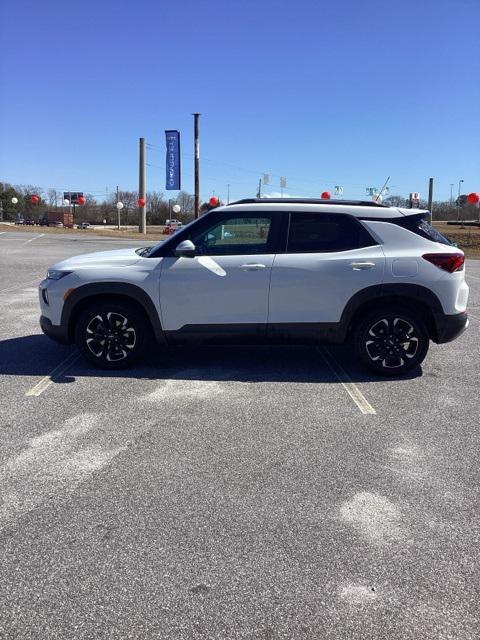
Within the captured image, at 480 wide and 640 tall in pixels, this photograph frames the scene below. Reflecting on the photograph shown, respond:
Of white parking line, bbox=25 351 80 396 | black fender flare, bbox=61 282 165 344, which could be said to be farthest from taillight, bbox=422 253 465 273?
white parking line, bbox=25 351 80 396

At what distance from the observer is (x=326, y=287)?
5.61m

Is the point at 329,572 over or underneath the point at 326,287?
underneath

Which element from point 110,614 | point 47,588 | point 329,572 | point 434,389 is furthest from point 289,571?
point 434,389

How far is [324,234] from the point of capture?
574cm

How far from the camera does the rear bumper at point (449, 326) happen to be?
18.5 feet

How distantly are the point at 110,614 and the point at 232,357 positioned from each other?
4.30 metres

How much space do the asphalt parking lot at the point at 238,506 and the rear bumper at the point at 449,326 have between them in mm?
486

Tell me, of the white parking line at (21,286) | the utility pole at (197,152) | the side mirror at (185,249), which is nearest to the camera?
the side mirror at (185,249)

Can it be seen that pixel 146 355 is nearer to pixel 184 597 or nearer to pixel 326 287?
pixel 326 287

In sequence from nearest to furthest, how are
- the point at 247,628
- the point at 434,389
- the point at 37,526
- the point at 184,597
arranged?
1. the point at 247,628
2. the point at 184,597
3. the point at 37,526
4. the point at 434,389

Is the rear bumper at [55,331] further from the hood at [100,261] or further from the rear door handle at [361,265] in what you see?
the rear door handle at [361,265]

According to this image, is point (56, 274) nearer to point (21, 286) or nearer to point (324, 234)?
point (324, 234)

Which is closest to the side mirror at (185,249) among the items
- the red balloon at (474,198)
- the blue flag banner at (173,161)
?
the red balloon at (474,198)

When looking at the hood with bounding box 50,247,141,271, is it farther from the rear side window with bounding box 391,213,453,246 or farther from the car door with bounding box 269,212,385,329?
the rear side window with bounding box 391,213,453,246
